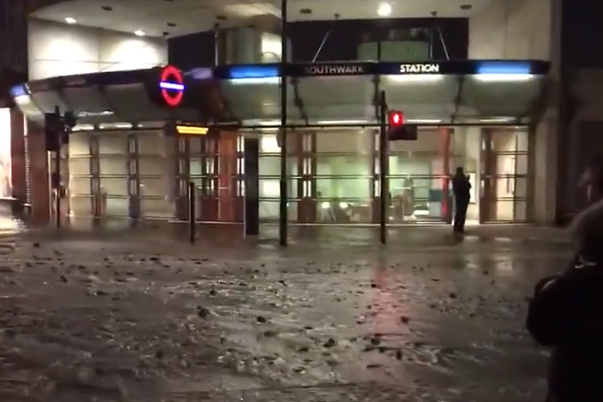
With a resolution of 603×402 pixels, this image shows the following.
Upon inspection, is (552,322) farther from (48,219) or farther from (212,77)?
(48,219)

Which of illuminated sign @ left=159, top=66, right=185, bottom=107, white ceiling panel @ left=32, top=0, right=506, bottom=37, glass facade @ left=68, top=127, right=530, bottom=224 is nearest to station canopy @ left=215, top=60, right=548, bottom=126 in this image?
glass facade @ left=68, top=127, right=530, bottom=224

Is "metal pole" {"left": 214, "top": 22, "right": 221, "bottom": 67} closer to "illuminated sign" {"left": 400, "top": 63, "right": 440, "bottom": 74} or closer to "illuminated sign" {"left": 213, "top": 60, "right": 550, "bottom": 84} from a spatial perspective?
"illuminated sign" {"left": 213, "top": 60, "right": 550, "bottom": 84}

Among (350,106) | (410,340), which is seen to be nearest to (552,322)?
(410,340)

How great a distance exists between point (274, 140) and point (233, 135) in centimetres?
139

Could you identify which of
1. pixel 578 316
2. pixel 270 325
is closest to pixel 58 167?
pixel 270 325

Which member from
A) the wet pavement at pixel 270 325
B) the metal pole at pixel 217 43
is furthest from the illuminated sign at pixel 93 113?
the wet pavement at pixel 270 325

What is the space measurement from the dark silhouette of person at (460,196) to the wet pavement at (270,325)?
470 cm

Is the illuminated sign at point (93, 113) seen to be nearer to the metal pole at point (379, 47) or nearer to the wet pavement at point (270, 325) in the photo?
the metal pole at point (379, 47)

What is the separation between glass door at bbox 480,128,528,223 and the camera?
24188 millimetres

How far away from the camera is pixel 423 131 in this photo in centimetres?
2436

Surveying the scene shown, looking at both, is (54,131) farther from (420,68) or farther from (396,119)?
(420,68)

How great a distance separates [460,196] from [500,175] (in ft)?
12.0

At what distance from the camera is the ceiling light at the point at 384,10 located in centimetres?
2532

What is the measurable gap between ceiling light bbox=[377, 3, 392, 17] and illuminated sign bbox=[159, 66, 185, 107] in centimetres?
736
